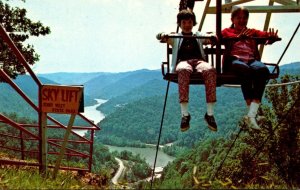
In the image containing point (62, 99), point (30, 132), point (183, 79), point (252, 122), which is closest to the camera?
point (62, 99)

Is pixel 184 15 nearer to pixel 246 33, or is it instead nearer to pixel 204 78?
pixel 246 33

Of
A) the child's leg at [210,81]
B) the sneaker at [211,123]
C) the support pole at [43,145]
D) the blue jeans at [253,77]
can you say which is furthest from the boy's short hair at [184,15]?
the support pole at [43,145]

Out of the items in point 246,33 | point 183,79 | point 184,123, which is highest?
point 246,33

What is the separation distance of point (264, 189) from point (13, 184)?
206cm

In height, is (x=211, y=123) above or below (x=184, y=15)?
below

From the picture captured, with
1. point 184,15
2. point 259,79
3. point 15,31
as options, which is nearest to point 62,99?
point 184,15

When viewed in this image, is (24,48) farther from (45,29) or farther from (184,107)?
(184,107)

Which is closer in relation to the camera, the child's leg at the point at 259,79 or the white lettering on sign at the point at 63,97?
the white lettering on sign at the point at 63,97

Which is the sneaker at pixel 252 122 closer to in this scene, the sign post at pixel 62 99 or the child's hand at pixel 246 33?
the child's hand at pixel 246 33

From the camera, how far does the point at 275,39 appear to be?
17.7 ft

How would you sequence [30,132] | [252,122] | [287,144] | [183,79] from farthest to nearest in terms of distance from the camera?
[287,144]
[30,132]
[183,79]
[252,122]

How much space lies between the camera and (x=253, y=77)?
5.08 metres

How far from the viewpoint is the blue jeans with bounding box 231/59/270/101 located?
16.5ft

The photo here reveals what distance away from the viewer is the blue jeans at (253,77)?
5042 millimetres
